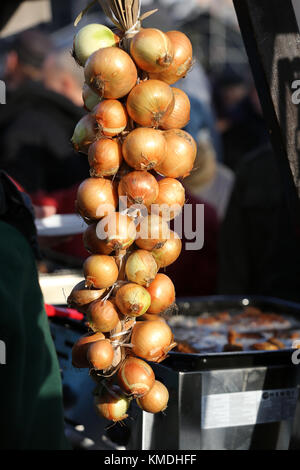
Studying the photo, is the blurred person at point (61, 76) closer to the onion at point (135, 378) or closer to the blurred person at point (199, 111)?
the blurred person at point (199, 111)

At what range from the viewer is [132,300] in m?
1.29

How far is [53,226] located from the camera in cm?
222

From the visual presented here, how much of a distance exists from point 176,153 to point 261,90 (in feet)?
0.85

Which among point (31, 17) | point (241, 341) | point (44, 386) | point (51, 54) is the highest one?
point (31, 17)

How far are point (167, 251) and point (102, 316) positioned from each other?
185mm

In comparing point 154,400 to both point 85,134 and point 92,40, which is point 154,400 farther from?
point 92,40

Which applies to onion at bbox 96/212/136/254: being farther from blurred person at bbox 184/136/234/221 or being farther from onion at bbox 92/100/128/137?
blurred person at bbox 184/136/234/221

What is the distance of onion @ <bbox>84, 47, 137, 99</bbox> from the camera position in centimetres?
126

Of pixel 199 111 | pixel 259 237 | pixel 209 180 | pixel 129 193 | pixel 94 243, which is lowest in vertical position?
pixel 259 237

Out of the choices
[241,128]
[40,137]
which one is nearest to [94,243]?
[40,137]

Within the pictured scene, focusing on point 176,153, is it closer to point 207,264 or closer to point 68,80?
point 207,264

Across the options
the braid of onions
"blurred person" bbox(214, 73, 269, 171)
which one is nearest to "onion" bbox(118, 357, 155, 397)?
the braid of onions

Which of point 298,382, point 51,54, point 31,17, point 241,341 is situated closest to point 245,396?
point 298,382
